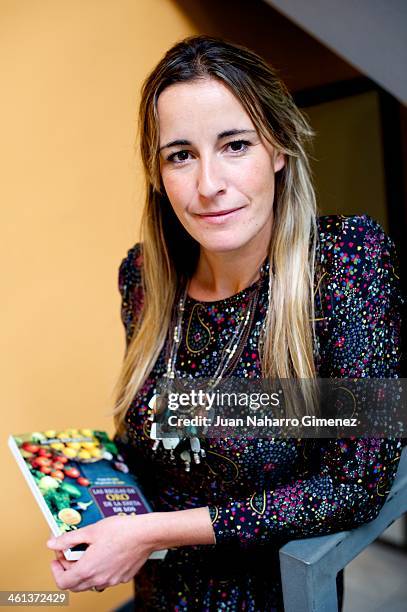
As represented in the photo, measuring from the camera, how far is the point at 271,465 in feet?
3.65

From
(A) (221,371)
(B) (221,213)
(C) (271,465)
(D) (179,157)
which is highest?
(D) (179,157)

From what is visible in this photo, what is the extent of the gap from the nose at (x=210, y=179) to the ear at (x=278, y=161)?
12cm

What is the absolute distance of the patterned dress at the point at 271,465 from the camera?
1021 mm

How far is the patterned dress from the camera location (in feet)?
3.35

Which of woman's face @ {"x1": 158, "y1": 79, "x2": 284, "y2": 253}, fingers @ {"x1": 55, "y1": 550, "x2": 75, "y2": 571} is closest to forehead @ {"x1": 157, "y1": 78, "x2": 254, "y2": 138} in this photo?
woman's face @ {"x1": 158, "y1": 79, "x2": 284, "y2": 253}

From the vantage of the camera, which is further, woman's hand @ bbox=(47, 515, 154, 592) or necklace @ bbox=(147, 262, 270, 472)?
necklace @ bbox=(147, 262, 270, 472)

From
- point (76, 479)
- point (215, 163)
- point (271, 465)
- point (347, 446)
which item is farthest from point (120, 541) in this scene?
point (215, 163)

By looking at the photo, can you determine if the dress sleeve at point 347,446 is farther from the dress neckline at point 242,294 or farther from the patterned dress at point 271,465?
the dress neckline at point 242,294

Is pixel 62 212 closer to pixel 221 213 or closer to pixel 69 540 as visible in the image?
pixel 221 213

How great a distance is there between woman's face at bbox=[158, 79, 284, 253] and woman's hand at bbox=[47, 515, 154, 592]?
468 mm

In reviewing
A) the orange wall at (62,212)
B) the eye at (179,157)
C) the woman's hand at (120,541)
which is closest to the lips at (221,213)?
the eye at (179,157)

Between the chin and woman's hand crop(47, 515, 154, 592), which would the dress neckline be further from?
woman's hand crop(47, 515, 154, 592)

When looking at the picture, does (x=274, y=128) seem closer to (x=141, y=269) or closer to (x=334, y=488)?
(x=141, y=269)

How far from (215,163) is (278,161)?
14 centimetres
